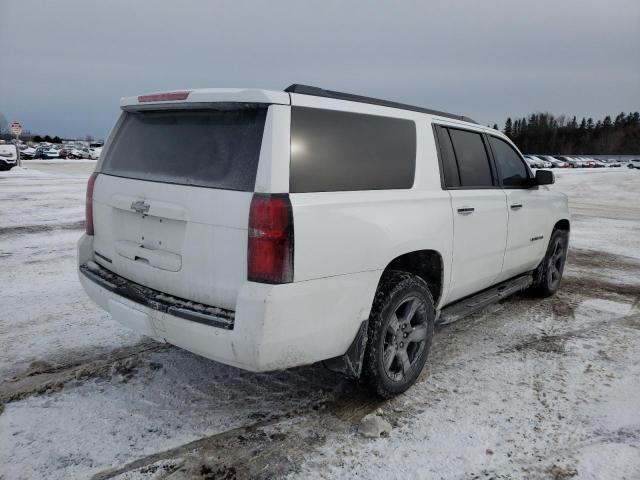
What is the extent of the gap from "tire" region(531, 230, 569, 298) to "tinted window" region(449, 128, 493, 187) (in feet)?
5.68

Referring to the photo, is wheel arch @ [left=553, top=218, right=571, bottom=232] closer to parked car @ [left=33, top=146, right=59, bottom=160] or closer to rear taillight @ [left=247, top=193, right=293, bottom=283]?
rear taillight @ [left=247, top=193, right=293, bottom=283]

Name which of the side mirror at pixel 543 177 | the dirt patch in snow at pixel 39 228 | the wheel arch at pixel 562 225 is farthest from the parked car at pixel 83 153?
the side mirror at pixel 543 177

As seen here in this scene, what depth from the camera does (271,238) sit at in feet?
7.96

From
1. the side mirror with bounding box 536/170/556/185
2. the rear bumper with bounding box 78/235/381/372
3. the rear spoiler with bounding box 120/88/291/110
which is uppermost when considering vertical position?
the rear spoiler with bounding box 120/88/291/110

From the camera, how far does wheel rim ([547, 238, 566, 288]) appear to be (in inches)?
220

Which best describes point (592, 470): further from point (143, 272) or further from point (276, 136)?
point (143, 272)

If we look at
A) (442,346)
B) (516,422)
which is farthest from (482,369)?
(516,422)

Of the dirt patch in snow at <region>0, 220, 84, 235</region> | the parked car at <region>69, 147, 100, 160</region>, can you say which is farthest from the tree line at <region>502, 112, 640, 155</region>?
the dirt patch in snow at <region>0, 220, 84, 235</region>

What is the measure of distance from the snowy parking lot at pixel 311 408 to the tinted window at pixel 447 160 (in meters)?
1.44

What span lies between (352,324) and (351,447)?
2.22 ft

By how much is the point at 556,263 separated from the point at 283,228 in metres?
4.49

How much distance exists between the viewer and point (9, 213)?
11.0 metres

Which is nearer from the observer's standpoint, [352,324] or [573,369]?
[352,324]

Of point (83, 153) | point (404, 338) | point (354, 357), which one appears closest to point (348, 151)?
point (354, 357)
